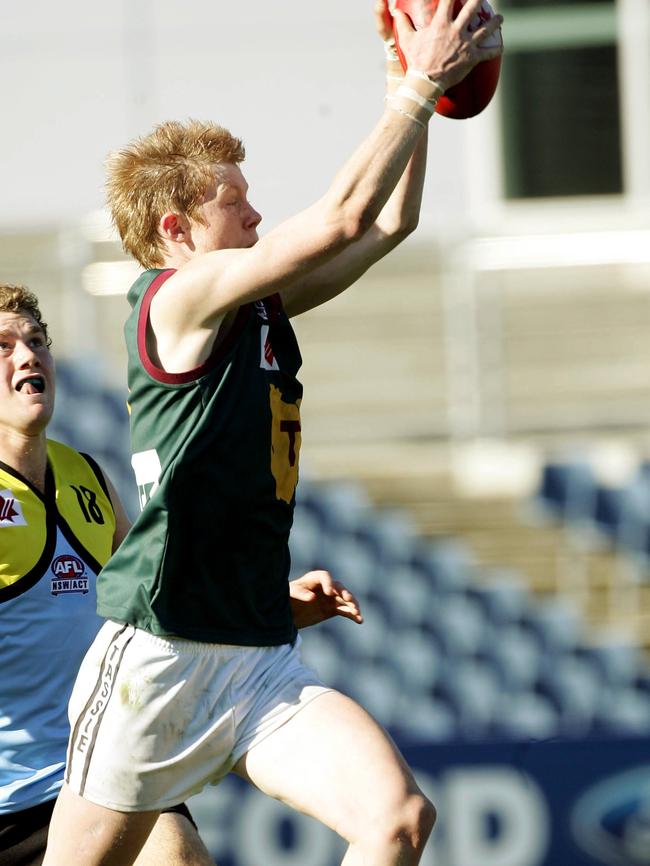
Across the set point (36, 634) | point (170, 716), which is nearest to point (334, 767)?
point (170, 716)

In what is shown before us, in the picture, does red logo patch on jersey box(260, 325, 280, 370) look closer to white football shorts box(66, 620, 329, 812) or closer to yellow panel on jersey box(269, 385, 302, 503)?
yellow panel on jersey box(269, 385, 302, 503)

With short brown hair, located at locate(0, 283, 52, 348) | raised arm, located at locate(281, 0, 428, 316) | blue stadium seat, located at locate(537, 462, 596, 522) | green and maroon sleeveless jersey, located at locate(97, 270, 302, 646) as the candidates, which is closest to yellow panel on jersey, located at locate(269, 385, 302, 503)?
Answer: green and maroon sleeveless jersey, located at locate(97, 270, 302, 646)

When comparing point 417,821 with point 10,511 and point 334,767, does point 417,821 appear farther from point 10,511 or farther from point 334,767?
point 10,511

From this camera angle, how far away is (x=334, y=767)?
2.57 meters

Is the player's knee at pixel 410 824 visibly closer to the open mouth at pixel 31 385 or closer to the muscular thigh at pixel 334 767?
the muscular thigh at pixel 334 767

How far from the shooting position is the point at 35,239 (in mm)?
9758

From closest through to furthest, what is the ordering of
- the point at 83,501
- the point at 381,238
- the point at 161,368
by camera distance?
1. the point at 161,368
2. the point at 381,238
3. the point at 83,501

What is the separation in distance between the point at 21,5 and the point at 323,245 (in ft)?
27.1

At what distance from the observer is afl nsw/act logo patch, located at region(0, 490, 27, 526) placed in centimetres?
319

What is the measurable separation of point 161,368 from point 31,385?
2.13ft

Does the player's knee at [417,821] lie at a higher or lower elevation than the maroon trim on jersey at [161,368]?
lower

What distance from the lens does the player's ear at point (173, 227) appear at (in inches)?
110

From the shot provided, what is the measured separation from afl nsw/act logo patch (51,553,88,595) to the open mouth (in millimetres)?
363

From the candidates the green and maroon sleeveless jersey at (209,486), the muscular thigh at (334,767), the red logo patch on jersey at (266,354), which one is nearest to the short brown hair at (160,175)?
the green and maroon sleeveless jersey at (209,486)
